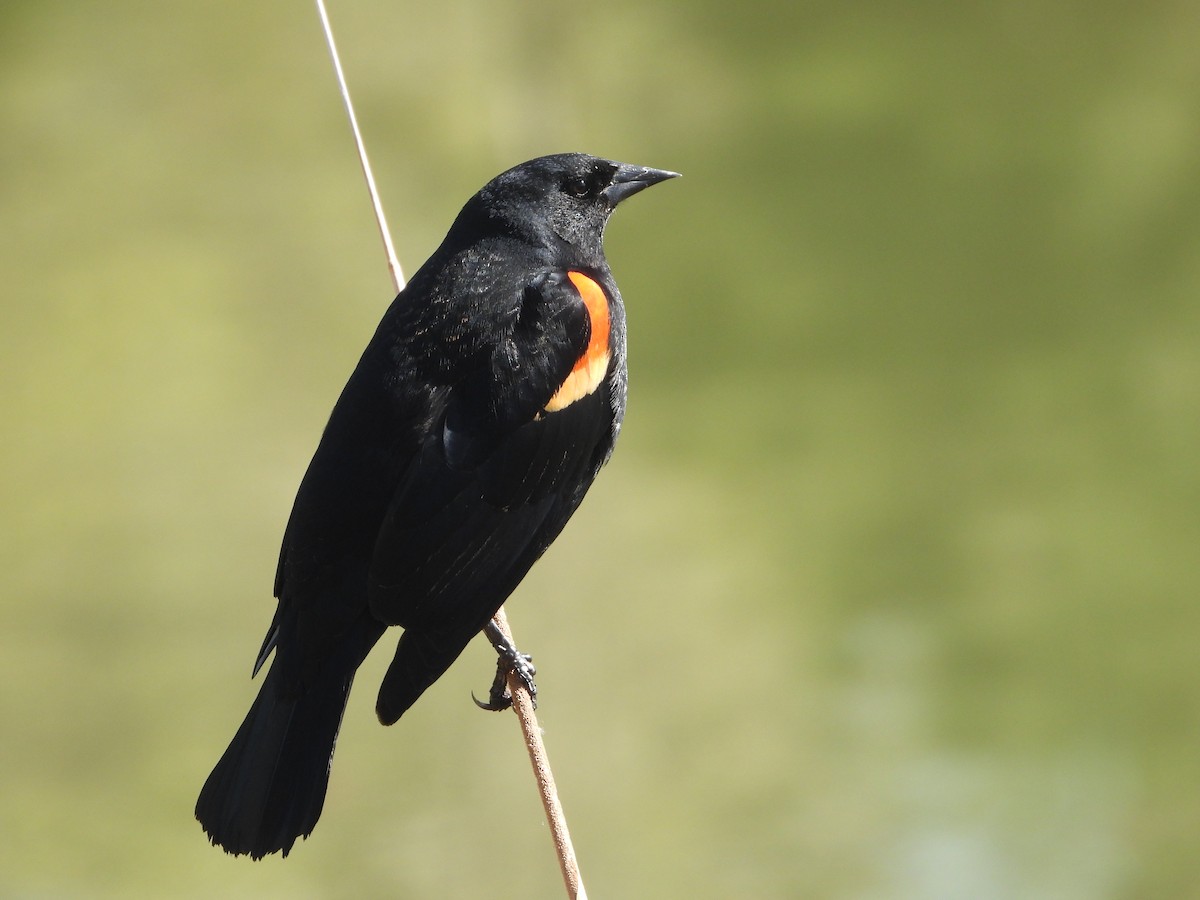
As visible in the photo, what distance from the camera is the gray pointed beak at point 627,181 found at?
1661 millimetres

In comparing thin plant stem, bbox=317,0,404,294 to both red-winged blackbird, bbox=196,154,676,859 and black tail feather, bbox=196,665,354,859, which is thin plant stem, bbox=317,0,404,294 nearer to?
red-winged blackbird, bbox=196,154,676,859

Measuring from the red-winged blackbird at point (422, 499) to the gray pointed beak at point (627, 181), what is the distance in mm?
194

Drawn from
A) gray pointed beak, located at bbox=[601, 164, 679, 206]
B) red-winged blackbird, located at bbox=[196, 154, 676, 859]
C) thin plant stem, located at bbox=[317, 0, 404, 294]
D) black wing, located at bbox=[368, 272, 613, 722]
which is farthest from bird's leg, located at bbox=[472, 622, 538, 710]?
gray pointed beak, located at bbox=[601, 164, 679, 206]

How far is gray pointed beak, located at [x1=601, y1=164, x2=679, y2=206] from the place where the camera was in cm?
166

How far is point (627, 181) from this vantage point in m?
1.67

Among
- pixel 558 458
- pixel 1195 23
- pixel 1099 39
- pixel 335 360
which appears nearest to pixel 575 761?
pixel 335 360

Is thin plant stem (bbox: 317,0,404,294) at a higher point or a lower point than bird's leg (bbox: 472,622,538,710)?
higher

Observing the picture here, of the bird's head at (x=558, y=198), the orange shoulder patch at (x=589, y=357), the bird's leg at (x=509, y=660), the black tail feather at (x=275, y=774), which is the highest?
the bird's head at (x=558, y=198)

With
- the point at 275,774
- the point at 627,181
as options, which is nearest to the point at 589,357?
the point at 627,181

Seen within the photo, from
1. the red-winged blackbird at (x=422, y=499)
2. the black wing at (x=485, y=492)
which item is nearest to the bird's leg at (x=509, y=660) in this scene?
the red-winged blackbird at (x=422, y=499)

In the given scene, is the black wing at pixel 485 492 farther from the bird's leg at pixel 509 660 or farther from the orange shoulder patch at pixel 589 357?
the bird's leg at pixel 509 660

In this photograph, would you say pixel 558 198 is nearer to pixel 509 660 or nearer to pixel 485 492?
pixel 485 492

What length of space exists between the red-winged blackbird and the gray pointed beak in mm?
194

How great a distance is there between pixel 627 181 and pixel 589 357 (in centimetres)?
31
